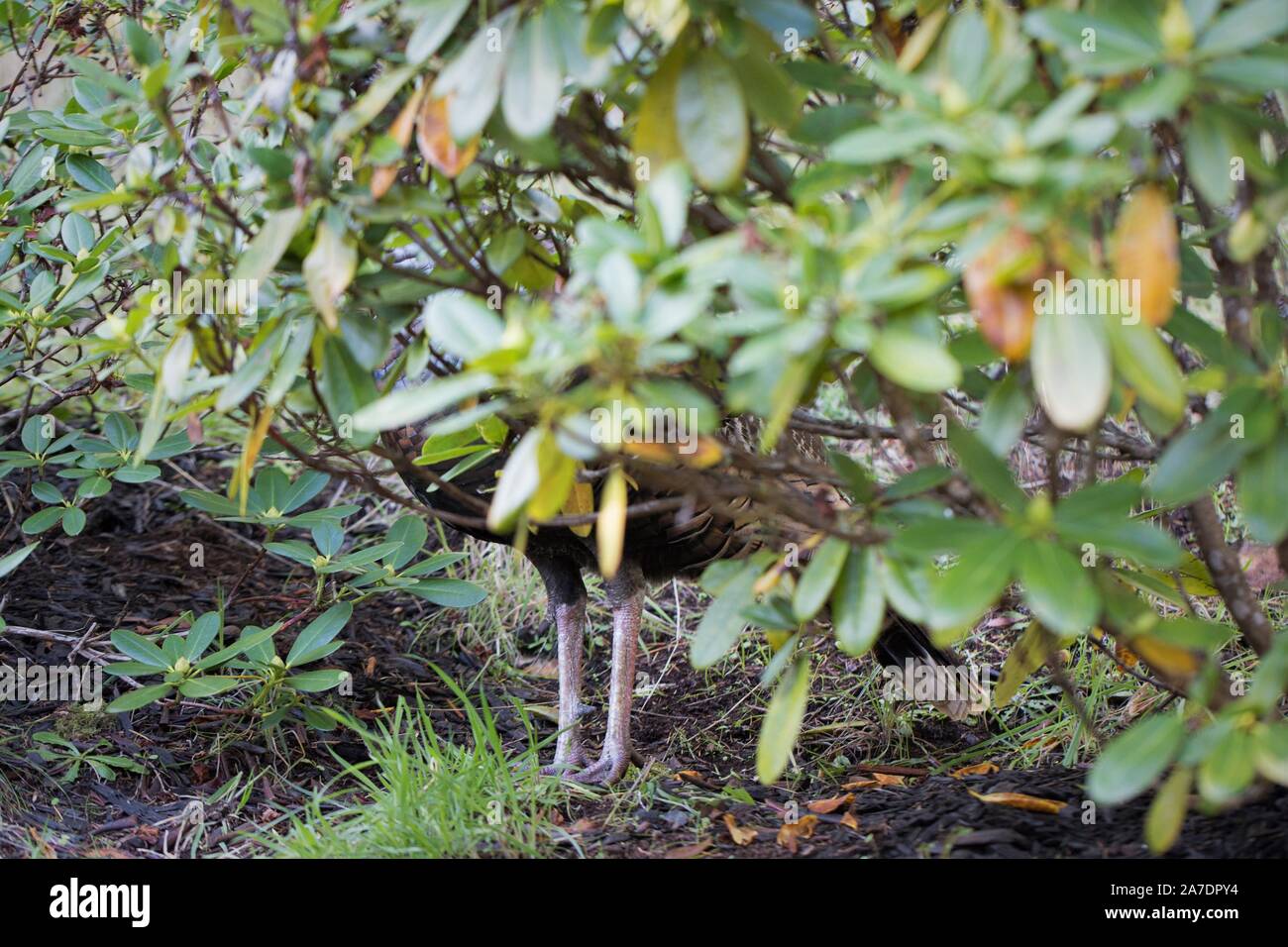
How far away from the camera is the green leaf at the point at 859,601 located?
1832 mm

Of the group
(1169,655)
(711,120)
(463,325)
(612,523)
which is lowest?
(1169,655)

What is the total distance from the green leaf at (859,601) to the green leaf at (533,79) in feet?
2.69

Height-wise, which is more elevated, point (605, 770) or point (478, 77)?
point (478, 77)

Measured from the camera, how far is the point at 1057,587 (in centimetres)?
159

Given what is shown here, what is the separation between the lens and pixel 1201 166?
59.8 inches

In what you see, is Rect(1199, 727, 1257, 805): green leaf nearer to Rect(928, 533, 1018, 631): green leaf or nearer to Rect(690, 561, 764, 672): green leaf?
Rect(928, 533, 1018, 631): green leaf

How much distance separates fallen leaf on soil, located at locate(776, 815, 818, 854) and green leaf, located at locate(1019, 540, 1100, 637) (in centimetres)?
126

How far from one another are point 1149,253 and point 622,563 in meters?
2.28

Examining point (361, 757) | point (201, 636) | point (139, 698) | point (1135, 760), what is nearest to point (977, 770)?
point (1135, 760)

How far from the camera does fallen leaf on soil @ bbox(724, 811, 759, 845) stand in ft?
9.29

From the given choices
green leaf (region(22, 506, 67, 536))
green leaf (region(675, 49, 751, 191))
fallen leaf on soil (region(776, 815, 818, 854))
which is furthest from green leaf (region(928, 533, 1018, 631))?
green leaf (region(22, 506, 67, 536))

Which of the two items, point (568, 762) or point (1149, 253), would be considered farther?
point (568, 762)

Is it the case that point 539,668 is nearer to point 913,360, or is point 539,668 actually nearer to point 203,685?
point 203,685
